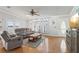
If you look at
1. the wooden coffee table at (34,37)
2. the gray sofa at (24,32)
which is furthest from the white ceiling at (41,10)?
the wooden coffee table at (34,37)

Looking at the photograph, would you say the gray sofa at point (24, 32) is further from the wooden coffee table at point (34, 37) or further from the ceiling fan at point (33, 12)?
the ceiling fan at point (33, 12)

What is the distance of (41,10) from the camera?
209cm

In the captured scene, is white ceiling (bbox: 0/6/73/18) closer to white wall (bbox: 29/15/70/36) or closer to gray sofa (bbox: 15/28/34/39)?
white wall (bbox: 29/15/70/36)

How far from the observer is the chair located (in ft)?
6.65

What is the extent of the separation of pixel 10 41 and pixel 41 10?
0.93m

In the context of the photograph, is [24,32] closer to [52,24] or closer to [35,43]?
[35,43]

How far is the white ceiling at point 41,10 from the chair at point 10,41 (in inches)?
18.7

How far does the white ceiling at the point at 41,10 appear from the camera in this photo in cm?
204

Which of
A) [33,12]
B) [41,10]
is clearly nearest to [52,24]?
[41,10]

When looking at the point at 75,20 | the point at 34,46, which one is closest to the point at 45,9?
the point at 75,20

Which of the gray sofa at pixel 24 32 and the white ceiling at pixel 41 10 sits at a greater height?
the white ceiling at pixel 41 10

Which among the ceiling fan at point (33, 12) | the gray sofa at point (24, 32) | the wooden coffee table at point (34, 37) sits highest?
the ceiling fan at point (33, 12)

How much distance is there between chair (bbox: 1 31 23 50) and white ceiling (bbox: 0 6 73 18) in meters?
0.47

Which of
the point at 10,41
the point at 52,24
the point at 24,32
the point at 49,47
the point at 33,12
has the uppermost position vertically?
the point at 33,12
